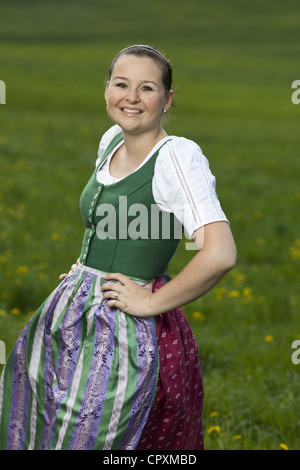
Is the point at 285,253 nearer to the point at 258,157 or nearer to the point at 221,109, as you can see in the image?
the point at 258,157

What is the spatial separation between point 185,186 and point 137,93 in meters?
0.38

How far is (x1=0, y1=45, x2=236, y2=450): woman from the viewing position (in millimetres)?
2082

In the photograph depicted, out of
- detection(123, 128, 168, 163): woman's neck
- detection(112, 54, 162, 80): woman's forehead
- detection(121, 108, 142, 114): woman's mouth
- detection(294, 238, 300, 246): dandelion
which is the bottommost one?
detection(123, 128, 168, 163): woman's neck

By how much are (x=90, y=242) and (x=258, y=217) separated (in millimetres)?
5952

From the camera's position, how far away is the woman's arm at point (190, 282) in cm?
199

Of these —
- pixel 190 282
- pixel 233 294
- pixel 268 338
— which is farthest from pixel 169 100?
pixel 233 294

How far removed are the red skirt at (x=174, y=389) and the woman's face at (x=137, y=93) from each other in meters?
0.56

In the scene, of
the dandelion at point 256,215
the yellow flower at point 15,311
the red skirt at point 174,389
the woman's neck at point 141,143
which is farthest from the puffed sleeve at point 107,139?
the dandelion at point 256,215

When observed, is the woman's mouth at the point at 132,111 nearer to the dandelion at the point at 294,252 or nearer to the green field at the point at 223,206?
the green field at the point at 223,206

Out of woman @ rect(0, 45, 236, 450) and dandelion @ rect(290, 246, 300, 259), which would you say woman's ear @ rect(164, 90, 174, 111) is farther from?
dandelion @ rect(290, 246, 300, 259)

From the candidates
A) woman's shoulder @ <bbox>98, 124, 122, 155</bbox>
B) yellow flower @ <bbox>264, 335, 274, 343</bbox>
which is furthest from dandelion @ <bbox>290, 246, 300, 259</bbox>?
woman's shoulder @ <bbox>98, 124, 122, 155</bbox>

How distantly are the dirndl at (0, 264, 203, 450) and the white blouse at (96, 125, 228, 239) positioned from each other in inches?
14.5

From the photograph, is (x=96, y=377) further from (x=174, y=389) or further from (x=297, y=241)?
(x=297, y=241)

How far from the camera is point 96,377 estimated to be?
2.17 meters
